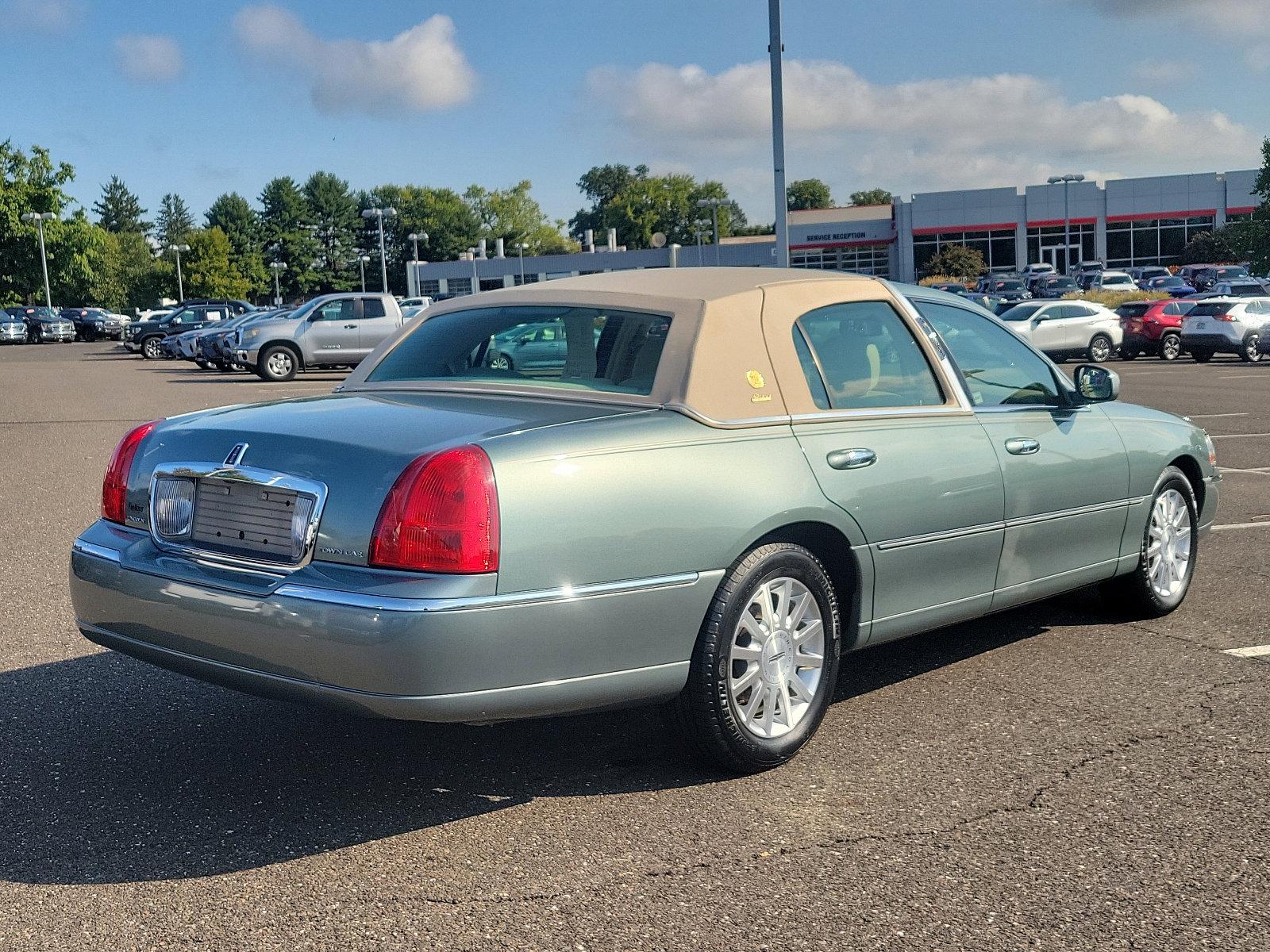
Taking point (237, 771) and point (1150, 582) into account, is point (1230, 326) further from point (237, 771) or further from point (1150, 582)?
point (237, 771)

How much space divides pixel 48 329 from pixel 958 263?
156ft

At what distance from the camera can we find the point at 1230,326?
3041 centimetres

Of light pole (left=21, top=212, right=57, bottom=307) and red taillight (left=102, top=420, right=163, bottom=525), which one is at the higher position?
light pole (left=21, top=212, right=57, bottom=307)

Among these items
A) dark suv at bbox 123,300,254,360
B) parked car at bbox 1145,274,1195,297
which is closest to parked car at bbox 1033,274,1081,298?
parked car at bbox 1145,274,1195,297

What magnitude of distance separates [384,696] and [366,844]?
46cm

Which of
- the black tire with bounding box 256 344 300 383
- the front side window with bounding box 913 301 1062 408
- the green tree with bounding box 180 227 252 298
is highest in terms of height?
the green tree with bounding box 180 227 252 298

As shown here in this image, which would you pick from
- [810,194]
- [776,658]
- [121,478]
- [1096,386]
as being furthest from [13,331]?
[810,194]

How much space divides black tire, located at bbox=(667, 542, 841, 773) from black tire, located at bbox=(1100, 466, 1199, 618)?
93.0 inches

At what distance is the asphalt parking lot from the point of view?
125 inches

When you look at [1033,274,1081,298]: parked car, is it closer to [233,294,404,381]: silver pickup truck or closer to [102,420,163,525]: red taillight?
[233,294,404,381]: silver pickup truck

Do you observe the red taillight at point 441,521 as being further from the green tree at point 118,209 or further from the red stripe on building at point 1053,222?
the green tree at point 118,209

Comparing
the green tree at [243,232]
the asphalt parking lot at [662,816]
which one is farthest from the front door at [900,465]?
the green tree at [243,232]

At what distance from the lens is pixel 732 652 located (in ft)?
13.3

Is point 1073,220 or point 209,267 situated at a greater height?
point 209,267
